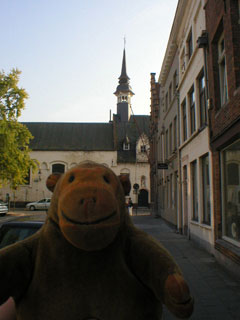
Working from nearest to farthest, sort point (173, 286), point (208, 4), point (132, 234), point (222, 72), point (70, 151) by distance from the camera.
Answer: point (173, 286) → point (132, 234) → point (222, 72) → point (208, 4) → point (70, 151)

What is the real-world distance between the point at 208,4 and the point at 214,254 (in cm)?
767

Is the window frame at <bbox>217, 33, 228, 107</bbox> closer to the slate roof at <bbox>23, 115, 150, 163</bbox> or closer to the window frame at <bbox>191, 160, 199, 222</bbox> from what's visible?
the window frame at <bbox>191, 160, 199, 222</bbox>

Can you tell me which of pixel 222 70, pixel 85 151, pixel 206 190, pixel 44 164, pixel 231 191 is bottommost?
pixel 231 191

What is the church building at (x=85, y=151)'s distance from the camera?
4175 cm

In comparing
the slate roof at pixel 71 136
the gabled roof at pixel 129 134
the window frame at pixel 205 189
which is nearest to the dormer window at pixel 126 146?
the gabled roof at pixel 129 134

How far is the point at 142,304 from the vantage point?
174 cm

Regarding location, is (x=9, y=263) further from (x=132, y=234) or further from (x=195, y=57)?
(x=195, y=57)

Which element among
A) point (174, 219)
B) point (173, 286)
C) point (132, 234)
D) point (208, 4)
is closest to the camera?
point (173, 286)

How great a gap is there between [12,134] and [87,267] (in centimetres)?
2258

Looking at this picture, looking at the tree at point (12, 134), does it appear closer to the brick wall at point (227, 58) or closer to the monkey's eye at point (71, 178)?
the brick wall at point (227, 58)

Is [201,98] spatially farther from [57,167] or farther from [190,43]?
[57,167]

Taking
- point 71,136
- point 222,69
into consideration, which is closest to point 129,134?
point 71,136

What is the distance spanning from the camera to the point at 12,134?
22.7 metres

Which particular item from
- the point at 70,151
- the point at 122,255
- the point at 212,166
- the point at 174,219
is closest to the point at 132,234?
the point at 122,255
